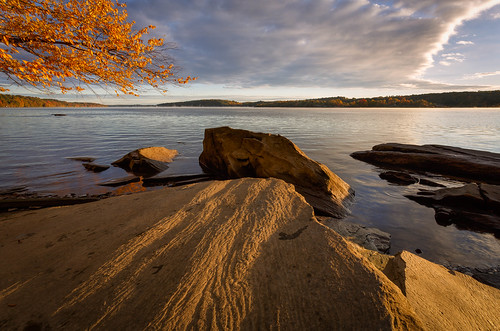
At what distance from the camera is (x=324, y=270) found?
8.29 feet

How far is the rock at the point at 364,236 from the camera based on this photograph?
4797 mm

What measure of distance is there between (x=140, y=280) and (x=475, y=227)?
8.24 metres

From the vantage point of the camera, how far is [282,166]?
761 cm

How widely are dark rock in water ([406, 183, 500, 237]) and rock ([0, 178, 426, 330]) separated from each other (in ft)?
18.1

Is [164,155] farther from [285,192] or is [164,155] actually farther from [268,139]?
[285,192]

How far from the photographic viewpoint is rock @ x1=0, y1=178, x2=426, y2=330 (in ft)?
6.58

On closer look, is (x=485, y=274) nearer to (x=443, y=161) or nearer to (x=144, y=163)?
(x=443, y=161)

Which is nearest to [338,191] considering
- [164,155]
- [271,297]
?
[271,297]

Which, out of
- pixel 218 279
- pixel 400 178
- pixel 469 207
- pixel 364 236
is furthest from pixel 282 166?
pixel 400 178

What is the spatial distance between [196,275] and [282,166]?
5502 millimetres

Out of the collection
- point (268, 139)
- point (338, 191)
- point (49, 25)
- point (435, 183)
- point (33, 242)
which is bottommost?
point (435, 183)

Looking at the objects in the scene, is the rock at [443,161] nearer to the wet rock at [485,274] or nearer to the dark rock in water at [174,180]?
the wet rock at [485,274]

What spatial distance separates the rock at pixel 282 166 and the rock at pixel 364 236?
0.93 meters

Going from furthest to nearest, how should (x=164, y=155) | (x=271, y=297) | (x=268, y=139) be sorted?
(x=164, y=155), (x=268, y=139), (x=271, y=297)
